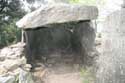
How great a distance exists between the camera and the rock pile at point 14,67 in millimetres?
4852

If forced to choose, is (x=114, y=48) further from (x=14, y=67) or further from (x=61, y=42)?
(x=61, y=42)

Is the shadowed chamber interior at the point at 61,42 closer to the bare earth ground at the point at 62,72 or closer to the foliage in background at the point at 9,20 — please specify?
the bare earth ground at the point at 62,72

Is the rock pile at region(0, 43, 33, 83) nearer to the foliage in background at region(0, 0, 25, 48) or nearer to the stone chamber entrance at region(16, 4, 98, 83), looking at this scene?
the stone chamber entrance at region(16, 4, 98, 83)

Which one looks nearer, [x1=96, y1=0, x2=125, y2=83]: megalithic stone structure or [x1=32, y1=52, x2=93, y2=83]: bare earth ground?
[x1=96, y1=0, x2=125, y2=83]: megalithic stone structure

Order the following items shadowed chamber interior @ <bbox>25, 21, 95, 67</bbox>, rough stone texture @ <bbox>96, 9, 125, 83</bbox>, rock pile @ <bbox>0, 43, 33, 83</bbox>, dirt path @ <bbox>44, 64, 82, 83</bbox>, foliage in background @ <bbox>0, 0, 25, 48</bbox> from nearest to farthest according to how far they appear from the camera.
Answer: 1. rough stone texture @ <bbox>96, 9, 125, 83</bbox>
2. rock pile @ <bbox>0, 43, 33, 83</bbox>
3. dirt path @ <bbox>44, 64, 82, 83</bbox>
4. shadowed chamber interior @ <bbox>25, 21, 95, 67</bbox>
5. foliage in background @ <bbox>0, 0, 25, 48</bbox>

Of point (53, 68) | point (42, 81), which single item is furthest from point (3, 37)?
point (42, 81)

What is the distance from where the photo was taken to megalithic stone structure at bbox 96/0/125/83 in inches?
141

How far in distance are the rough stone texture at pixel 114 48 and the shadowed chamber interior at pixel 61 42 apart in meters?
2.88

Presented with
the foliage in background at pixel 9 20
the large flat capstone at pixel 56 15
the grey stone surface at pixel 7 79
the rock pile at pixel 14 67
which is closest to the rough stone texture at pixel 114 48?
the rock pile at pixel 14 67

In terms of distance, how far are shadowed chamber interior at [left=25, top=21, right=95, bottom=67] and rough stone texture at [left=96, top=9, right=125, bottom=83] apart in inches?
113

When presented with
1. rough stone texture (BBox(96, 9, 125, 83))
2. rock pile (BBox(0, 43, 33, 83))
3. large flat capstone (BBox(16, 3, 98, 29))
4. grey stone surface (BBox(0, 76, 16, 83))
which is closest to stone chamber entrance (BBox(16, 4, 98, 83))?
large flat capstone (BBox(16, 3, 98, 29))

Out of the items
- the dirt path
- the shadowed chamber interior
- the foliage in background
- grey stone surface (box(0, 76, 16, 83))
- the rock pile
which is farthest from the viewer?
the foliage in background

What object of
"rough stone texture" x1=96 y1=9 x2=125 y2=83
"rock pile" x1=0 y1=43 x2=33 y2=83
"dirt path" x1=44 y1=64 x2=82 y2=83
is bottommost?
"dirt path" x1=44 y1=64 x2=82 y2=83

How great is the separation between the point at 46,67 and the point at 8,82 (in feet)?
6.59
